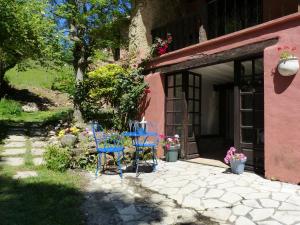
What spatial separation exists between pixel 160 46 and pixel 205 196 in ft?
19.8

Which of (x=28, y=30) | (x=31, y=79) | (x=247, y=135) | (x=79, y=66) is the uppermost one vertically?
(x=31, y=79)

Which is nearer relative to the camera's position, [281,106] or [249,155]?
[281,106]

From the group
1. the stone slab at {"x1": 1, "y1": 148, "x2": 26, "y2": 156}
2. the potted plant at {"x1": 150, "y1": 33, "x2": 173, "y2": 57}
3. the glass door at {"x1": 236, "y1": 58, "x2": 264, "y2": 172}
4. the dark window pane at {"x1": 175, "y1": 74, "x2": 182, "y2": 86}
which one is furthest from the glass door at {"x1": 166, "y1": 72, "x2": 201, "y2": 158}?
the stone slab at {"x1": 1, "y1": 148, "x2": 26, "y2": 156}

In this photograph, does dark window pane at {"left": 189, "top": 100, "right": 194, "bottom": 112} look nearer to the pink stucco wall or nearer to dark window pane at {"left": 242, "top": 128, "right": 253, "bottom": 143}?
dark window pane at {"left": 242, "top": 128, "right": 253, "bottom": 143}

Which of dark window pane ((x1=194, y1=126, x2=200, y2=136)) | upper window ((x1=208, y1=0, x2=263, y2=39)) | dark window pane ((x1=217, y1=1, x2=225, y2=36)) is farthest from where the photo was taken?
dark window pane ((x1=217, y1=1, x2=225, y2=36))

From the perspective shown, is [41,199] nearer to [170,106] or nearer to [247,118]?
[247,118]

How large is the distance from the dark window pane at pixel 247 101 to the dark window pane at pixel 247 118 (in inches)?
6.6

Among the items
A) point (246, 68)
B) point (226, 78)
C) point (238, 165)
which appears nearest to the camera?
point (238, 165)

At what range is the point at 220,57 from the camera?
26.2 ft

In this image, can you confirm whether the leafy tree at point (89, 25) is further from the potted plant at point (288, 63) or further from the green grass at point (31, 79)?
the green grass at point (31, 79)

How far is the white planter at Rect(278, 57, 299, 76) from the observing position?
6.28m

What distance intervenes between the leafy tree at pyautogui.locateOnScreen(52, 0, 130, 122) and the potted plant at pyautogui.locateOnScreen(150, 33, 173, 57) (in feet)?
9.77

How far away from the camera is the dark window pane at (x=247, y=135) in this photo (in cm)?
749

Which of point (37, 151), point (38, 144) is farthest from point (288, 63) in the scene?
point (38, 144)
